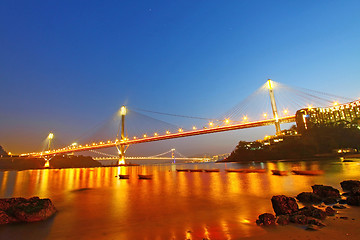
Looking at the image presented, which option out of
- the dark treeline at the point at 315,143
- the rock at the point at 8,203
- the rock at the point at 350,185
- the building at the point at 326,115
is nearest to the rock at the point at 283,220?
the rock at the point at 350,185

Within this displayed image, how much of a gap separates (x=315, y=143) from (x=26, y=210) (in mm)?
64195

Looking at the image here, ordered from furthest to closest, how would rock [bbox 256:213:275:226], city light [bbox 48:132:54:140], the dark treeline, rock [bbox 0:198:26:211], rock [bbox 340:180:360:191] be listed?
city light [bbox 48:132:54:140], the dark treeline, rock [bbox 340:180:360:191], rock [bbox 0:198:26:211], rock [bbox 256:213:275:226]

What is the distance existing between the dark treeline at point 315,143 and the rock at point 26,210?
2387 inches

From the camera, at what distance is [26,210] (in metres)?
6.57

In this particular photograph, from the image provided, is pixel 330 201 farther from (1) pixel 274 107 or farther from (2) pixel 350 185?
(1) pixel 274 107

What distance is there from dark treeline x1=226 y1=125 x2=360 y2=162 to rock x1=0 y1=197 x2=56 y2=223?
60633 mm

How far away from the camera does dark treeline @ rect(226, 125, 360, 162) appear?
171 feet

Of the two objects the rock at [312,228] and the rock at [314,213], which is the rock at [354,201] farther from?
the rock at [312,228]

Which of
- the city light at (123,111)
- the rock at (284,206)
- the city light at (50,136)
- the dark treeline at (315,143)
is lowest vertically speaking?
the rock at (284,206)

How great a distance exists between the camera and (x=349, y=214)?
573 cm

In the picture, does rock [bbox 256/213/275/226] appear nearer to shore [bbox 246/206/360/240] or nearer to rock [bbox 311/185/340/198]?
shore [bbox 246/206/360/240]

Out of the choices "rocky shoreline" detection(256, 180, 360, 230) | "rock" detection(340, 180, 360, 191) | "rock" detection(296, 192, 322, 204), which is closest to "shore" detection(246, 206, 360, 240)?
"rocky shoreline" detection(256, 180, 360, 230)

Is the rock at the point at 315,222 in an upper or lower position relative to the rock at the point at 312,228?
upper

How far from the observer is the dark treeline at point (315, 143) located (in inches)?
2052
